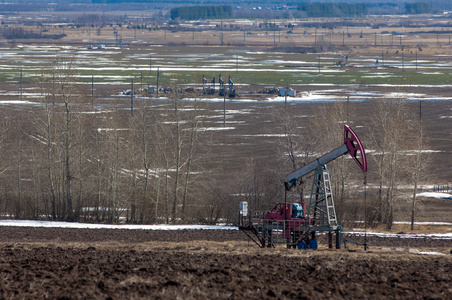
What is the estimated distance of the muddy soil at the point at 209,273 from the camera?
1361cm

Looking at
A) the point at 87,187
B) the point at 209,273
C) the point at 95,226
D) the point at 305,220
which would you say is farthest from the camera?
the point at 87,187

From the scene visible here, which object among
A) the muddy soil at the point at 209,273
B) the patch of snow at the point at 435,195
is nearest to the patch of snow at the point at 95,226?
the muddy soil at the point at 209,273

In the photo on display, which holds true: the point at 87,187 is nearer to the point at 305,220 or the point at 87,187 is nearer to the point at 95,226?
the point at 95,226

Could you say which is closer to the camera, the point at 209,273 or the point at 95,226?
the point at 209,273

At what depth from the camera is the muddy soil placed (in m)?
13.6

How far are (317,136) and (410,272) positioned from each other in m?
22.5

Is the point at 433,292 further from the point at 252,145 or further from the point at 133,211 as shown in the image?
the point at 252,145

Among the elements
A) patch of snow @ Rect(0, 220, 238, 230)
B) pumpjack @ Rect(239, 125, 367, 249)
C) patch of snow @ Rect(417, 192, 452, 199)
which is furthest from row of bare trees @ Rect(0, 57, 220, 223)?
patch of snow @ Rect(417, 192, 452, 199)

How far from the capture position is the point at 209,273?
15.8m

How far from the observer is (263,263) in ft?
57.0

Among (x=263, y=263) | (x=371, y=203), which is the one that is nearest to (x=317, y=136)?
(x=371, y=203)

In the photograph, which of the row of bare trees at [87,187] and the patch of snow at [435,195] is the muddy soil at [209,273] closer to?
the row of bare trees at [87,187]

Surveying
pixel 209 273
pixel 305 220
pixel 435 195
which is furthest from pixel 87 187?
pixel 209 273

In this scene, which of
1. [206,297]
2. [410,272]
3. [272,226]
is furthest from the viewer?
[272,226]
